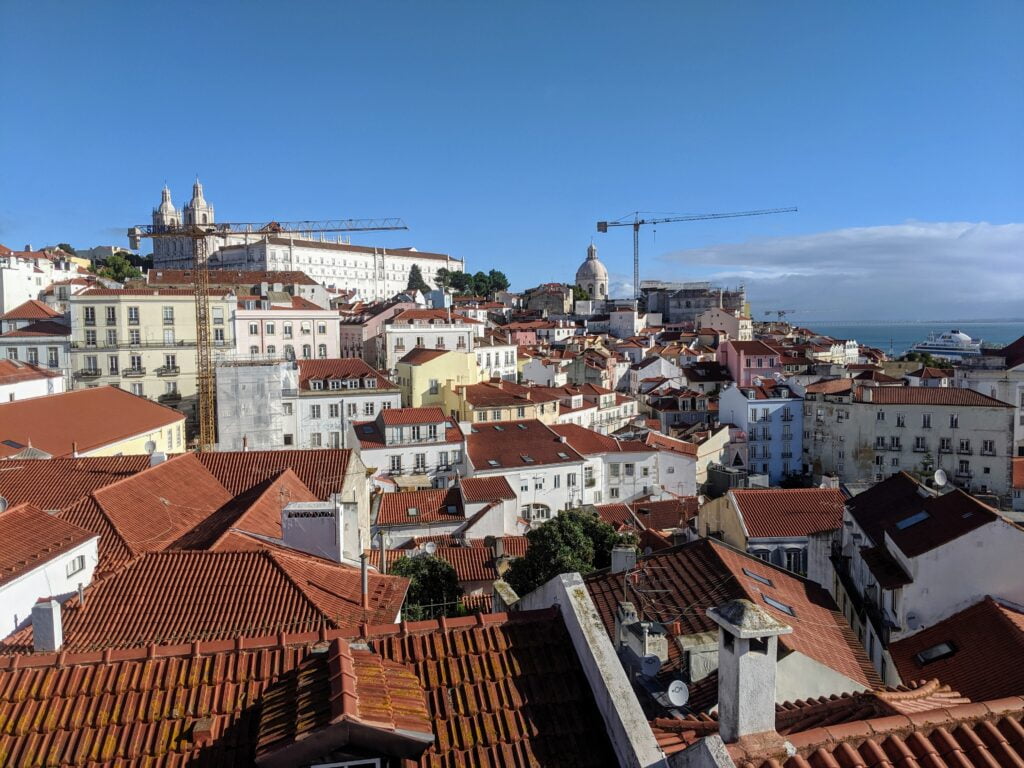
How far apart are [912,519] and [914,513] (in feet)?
0.94

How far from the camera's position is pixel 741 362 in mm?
65000

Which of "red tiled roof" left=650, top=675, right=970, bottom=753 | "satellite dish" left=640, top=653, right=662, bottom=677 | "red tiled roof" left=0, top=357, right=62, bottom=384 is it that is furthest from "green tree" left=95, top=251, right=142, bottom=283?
"red tiled roof" left=650, top=675, right=970, bottom=753

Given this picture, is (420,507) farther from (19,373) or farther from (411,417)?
(19,373)

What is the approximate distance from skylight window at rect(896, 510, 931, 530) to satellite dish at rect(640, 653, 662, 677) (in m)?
9.45

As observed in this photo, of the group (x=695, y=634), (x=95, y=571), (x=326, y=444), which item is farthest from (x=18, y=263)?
(x=695, y=634)

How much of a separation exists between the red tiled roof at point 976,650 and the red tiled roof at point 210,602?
866 cm

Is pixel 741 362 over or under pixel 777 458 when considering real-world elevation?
over

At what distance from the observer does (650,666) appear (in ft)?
26.3

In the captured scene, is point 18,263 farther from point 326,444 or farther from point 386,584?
point 386,584

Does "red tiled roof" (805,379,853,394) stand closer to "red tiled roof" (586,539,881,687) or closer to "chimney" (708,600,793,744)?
"red tiled roof" (586,539,881,687)

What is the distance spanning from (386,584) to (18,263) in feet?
284

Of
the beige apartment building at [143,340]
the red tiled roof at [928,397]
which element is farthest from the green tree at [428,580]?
the red tiled roof at [928,397]

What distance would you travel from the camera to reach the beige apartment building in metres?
44.7

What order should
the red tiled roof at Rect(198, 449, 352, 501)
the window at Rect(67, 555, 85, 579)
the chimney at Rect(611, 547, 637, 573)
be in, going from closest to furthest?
the window at Rect(67, 555, 85, 579) < the chimney at Rect(611, 547, 637, 573) < the red tiled roof at Rect(198, 449, 352, 501)
